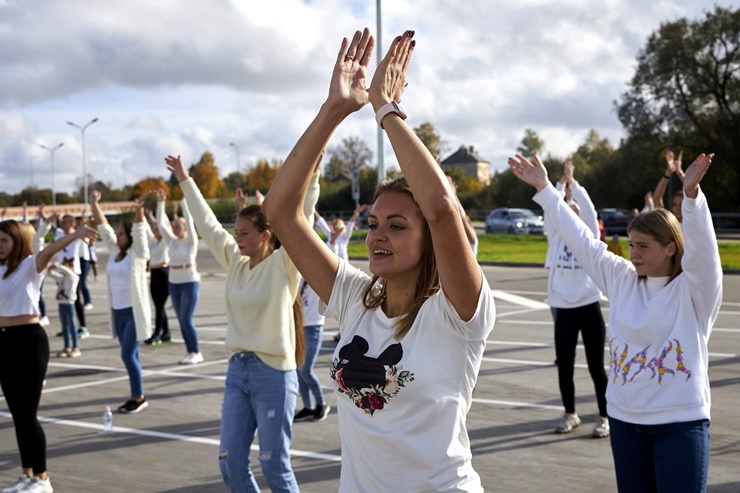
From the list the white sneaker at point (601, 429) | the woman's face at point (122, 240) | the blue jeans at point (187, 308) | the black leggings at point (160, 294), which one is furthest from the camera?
the black leggings at point (160, 294)

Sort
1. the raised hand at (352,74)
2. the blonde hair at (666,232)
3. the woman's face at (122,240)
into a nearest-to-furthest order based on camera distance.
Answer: the raised hand at (352,74) → the blonde hair at (666,232) → the woman's face at (122,240)

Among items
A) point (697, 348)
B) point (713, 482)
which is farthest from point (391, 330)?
point (713, 482)

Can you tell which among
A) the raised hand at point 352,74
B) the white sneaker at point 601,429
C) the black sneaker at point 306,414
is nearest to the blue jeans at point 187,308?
the black sneaker at point 306,414

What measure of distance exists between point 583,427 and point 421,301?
601 centimetres

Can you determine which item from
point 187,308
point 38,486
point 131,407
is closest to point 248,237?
point 38,486

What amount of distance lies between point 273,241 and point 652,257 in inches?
94.1

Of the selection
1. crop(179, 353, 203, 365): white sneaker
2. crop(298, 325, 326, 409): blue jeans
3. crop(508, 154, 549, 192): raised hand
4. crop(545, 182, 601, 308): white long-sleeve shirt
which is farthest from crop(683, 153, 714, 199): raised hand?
crop(179, 353, 203, 365): white sneaker

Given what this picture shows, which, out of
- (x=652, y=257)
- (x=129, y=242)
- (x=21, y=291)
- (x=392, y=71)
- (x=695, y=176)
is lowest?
(x=21, y=291)

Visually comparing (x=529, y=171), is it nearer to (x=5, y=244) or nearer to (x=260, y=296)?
(x=260, y=296)

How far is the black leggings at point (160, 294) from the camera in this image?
48.0 ft

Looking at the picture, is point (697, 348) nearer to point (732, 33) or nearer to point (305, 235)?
point (305, 235)

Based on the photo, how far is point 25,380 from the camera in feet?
22.0

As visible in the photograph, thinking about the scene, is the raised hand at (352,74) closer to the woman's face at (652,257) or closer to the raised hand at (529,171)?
the raised hand at (529,171)

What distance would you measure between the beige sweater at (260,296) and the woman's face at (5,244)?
1797mm
